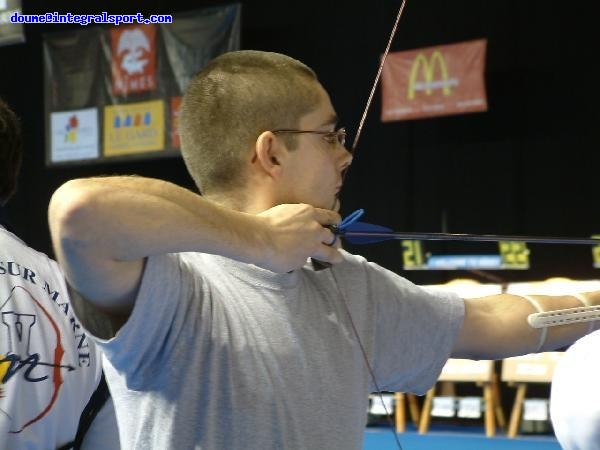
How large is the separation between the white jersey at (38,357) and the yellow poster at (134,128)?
7108mm

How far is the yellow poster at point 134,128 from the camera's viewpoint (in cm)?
862

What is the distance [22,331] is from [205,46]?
693 cm

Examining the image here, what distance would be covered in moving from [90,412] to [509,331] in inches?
26.7

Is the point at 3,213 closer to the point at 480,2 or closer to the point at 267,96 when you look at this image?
the point at 267,96

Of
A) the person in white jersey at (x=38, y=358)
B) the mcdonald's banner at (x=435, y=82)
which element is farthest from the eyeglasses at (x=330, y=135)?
the mcdonald's banner at (x=435, y=82)

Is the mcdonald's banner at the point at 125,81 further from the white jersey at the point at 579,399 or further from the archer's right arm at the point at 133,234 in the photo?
the white jersey at the point at 579,399

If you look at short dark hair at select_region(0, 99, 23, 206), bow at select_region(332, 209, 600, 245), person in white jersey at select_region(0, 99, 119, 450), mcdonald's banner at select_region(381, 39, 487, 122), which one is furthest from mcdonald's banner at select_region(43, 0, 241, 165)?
bow at select_region(332, 209, 600, 245)

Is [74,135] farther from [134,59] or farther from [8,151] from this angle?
[8,151]

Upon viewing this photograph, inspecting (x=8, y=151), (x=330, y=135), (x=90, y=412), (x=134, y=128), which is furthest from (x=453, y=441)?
(x=330, y=135)

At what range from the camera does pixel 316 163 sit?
4.38 feet

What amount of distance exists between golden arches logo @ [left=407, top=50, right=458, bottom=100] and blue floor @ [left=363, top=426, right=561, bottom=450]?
2.66m

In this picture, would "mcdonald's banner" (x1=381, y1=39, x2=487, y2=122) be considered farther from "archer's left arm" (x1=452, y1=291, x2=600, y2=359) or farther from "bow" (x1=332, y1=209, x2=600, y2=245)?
"bow" (x1=332, y1=209, x2=600, y2=245)

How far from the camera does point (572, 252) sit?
7664mm

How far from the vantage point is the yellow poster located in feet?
28.3
